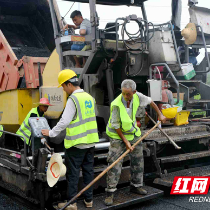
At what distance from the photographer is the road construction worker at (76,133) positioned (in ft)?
10.9

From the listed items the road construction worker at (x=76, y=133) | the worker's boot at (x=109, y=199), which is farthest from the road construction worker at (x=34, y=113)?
the worker's boot at (x=109, y=199)

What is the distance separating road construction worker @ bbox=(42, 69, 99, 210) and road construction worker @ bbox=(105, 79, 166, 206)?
251 mm

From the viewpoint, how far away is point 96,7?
172 inches

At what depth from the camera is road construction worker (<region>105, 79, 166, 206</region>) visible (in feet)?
11.7

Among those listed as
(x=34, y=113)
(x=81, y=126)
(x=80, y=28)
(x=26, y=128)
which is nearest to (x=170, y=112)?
(x=81, y=126)

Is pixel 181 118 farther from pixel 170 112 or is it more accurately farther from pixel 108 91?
pixel 108 91

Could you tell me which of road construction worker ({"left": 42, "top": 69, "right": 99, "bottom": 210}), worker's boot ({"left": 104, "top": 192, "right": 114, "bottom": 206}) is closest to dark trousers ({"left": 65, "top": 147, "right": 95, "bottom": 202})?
road construction worker ({"left": 42, "top": 69, "right": 99, "bottom": 210})

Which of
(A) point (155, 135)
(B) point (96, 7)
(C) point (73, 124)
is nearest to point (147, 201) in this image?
(A) point (155, 135)

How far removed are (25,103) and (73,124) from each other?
174cm

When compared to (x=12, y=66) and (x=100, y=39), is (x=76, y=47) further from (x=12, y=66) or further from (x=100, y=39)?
(x=12, y=66)

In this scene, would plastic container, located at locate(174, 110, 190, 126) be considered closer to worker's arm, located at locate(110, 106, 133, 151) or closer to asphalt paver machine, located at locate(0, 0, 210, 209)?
asphalt paver machine, located at locate(0, 0, 210, 209)

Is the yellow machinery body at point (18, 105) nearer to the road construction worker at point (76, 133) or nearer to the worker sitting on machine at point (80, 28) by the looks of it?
the worker sitting on machine at point (80, 28)
